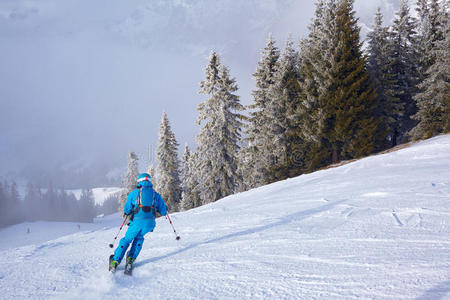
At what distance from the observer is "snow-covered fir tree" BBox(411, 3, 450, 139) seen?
729 inches

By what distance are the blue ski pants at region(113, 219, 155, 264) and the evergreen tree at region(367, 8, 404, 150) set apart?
A: 21.3 m

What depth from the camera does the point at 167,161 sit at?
30.5 meters

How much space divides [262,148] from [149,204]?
61.9ft

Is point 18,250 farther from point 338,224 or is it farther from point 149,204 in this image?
point 338,224

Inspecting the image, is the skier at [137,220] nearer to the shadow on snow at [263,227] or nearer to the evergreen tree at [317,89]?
the shadow on snow at [263,227]

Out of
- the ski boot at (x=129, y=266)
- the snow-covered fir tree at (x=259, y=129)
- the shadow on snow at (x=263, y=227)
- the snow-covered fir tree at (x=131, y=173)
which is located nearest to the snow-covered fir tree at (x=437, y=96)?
the snow-covered fir tree at (x=259, y=129)

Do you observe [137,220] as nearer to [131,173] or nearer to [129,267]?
[129,267]

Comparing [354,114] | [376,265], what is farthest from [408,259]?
[354,114]

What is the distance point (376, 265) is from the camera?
384cm

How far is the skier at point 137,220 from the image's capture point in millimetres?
4664

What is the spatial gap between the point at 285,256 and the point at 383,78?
23804 millimetres

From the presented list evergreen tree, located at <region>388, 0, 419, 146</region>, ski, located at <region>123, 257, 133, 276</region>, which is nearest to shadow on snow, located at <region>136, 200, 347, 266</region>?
ski, located at <region>123, 257, 133, 276</region>

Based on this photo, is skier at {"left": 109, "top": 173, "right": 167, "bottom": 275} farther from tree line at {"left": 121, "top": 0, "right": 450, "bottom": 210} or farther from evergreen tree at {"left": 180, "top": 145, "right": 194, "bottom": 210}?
evergreen tree at {"left": 180, "top": 145, "right": 194, "bottom": 210}

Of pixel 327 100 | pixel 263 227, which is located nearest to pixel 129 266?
pixel 263 227
